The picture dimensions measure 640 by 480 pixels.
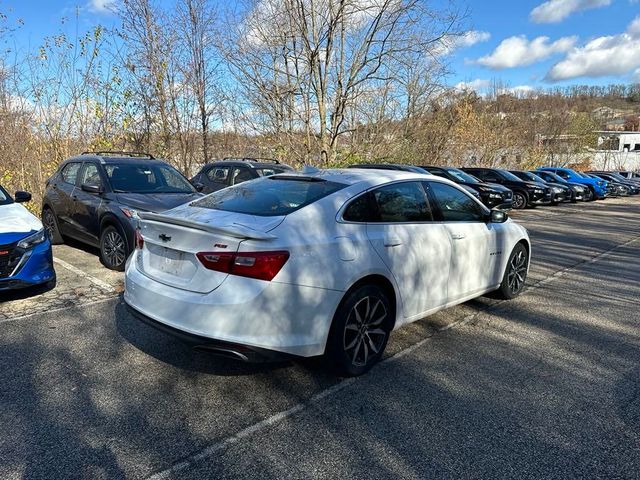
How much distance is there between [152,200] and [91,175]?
1.45 metres

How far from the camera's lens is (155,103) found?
49.5ft

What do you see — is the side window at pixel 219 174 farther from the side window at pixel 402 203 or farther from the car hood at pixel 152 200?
the side window at pixel 402 203

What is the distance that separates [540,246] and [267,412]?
28.0 feet

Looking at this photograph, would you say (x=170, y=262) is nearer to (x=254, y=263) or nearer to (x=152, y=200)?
(x=254, y=263)

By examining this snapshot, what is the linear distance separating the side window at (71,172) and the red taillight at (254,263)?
5.91 meters

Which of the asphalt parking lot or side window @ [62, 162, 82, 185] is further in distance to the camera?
side window @ [62, 162, 82, 185]

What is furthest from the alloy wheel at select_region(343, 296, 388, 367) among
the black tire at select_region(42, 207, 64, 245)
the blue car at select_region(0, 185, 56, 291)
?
the black tire at select_region(42, 207, 64, 245)

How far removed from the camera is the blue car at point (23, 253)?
493cm

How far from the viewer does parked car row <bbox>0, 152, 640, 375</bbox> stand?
3.07m

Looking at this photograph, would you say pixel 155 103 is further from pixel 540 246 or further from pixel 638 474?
pixel 638 474

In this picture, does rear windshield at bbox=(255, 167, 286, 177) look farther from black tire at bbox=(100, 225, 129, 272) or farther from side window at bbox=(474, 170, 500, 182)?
side window at bbox=(474, 170, 500, 182)

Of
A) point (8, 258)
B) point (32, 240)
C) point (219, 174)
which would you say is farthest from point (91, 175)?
point (219, 174)

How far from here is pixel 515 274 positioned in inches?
232

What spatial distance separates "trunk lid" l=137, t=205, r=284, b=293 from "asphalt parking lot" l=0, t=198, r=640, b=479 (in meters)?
Answer: 0.82
